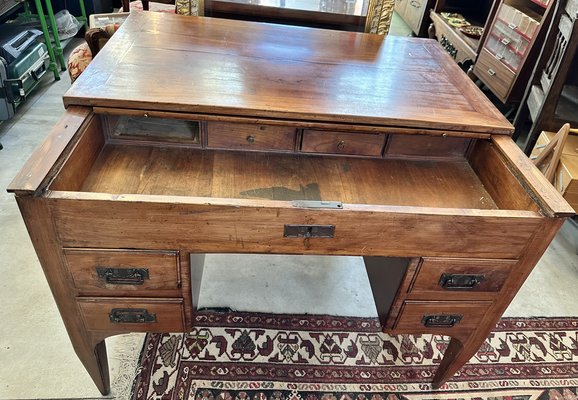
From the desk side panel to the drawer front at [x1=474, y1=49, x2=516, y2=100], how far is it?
5.38 feet

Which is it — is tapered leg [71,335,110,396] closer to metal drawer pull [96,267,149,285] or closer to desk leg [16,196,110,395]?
desk leg [16,196,110,395]

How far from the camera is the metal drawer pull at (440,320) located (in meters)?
1.02

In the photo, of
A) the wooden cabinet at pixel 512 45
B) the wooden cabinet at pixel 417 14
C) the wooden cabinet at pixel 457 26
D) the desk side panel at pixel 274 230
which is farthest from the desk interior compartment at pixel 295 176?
the wooden cabinet at pixel 417 14

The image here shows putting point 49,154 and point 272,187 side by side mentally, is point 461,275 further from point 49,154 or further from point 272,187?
point 49,154

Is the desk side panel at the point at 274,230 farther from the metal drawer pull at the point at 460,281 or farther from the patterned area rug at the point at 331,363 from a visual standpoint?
the patterned area rug at the point at 331,363

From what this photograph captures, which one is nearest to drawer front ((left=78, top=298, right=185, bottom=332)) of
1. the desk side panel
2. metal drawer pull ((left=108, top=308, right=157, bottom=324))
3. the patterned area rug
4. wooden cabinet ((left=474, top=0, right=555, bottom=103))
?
metal drawer pull ((left=108, top=308, right=157, bottom=324))

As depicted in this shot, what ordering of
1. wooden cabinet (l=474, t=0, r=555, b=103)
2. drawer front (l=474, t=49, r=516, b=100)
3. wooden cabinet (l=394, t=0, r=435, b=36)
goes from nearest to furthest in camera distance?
wooden cabinet (l=474, t=0, r=555, b=103) < drawer front (l=474, t=49, r=516, b=100) < wooden cabinet (l=394, t=0, r=435, b=36)

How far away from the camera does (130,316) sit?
0.94m

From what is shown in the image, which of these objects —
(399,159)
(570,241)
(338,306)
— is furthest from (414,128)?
(570,241)

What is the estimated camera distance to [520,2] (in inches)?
94.0

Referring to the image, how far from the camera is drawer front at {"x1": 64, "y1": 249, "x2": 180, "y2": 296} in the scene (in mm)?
833

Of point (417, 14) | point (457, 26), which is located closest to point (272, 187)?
point (457, 26)

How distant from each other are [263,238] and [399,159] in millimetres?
457

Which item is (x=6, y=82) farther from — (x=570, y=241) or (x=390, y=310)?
(x=570, y=241)
